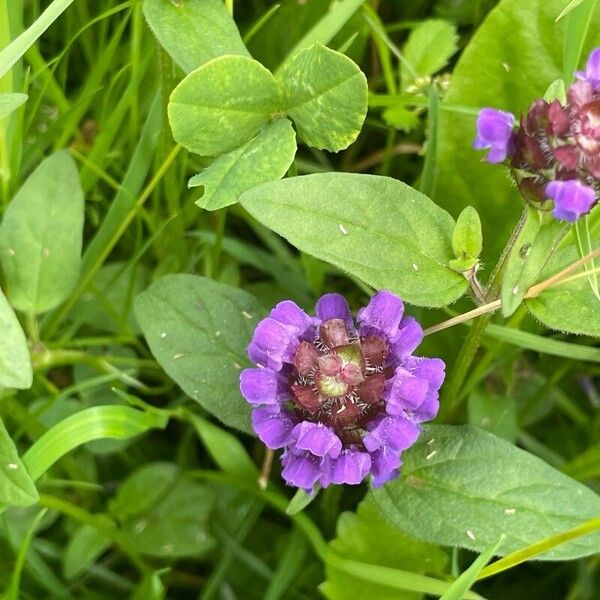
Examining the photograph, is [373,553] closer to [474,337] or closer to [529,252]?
[474,337]

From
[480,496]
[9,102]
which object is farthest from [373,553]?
[9,102]

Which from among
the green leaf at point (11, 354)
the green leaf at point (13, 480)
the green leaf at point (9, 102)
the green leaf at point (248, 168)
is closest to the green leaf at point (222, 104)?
the green leaf at point (248, 168)

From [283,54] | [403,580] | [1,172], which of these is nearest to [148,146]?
[1,172]

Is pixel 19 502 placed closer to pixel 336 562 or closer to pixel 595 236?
pixel 336 562

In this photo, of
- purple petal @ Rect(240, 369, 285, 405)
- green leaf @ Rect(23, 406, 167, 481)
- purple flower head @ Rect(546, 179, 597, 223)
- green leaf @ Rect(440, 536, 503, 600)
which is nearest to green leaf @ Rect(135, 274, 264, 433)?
green leaf @ Rect(23, 406, 167, 481)

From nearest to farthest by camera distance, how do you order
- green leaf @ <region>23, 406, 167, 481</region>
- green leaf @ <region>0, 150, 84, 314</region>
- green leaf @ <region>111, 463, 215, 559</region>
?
1. green leaf @ <region>23, 406, 167, 481</region>
2. green leaf @ <region>0, 150, 84, 314</region>
3. green leaf @ <region>111, 463, 215, 559</region>

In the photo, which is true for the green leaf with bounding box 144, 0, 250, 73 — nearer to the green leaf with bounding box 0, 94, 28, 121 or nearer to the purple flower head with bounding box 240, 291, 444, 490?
the green leaf with bounding box 0, 94, 28, 121

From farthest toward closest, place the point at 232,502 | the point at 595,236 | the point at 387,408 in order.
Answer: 1. the point at 232,502
2. the point at 595,236
3. the point at 387,408
